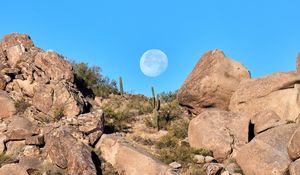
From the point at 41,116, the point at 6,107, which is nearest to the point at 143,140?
the point at 41,116

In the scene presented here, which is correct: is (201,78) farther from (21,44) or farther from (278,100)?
(21,44)

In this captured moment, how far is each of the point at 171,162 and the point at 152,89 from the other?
6.76 m

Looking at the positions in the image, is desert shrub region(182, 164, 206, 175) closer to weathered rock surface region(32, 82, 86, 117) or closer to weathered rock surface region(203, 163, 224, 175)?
weathered rock surface region(203, 163, 224, 175)

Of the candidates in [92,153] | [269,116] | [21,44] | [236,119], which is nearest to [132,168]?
[92,153]

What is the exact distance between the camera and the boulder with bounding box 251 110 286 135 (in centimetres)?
1997

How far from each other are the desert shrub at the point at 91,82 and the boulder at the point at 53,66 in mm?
3482

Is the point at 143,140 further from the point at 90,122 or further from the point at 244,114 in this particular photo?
the point at 244,114

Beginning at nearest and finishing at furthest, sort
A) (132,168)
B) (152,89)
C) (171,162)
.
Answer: (132,168) → (171,162) → (152,89)

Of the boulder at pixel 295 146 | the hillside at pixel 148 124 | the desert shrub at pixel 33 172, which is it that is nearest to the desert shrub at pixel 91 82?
the hillside at pixel 148 124

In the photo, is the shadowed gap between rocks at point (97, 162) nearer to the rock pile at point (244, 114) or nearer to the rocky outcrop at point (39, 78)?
the rocky outcrop at point (39, 78)

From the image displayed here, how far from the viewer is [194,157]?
64.1ft

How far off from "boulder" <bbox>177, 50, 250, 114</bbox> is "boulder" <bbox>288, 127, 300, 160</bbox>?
23.6 feet

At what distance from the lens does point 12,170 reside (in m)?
17.3

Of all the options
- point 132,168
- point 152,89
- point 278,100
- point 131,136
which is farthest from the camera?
point 152,89
